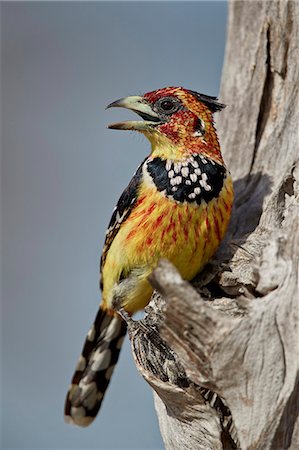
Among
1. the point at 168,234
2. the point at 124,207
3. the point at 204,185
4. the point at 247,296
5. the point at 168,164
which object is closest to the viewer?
the point at 247,296

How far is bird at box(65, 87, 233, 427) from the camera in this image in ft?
13.5

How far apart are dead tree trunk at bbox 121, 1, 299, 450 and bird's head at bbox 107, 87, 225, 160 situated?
42cm

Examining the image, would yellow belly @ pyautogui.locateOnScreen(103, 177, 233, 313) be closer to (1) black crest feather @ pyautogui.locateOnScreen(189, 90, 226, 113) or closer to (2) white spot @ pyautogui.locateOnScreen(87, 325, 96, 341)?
(1) black crest feather @ pyautogui.locateOnScreen(189, 90, 226, 113)

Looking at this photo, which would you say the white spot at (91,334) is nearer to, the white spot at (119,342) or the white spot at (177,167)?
the white spot at (119,342)

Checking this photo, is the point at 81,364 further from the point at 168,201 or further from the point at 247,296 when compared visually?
the point at 247,296

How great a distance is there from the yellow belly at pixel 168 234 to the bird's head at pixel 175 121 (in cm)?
27

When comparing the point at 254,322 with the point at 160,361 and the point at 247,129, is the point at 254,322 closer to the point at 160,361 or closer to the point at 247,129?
the point at 160,361

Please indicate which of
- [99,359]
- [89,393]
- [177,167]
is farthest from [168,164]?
[89,393]

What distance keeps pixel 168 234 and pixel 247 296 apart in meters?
0.71

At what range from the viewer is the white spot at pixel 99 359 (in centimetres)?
511

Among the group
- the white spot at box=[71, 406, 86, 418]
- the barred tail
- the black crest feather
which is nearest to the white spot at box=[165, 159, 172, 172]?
the black crest feather

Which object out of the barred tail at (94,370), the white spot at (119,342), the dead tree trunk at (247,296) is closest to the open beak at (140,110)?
the dead tree trunk at (247,296)

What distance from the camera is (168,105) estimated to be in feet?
14.4

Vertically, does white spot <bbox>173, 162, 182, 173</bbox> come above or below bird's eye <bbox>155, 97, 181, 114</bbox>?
below
